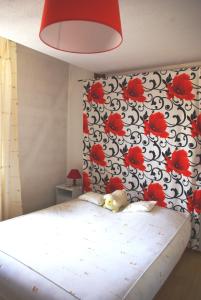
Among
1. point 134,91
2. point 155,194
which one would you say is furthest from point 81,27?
point 155,194

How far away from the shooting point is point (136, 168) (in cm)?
292

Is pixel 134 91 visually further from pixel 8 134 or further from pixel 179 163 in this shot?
pixel 8 134

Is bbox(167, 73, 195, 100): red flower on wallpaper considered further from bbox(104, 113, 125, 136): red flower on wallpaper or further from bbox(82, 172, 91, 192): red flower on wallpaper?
bbox(82, 172, 91, 192): red flower on wallpaper

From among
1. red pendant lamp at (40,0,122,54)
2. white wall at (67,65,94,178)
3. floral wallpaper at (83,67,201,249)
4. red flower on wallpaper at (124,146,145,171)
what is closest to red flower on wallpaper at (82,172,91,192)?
floral wallpaper at (83,67,201,249)

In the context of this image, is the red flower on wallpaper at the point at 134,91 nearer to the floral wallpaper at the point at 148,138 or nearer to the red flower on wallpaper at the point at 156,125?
the floral wallpaper at the point at 148,138

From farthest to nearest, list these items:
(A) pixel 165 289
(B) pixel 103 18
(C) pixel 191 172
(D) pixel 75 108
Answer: (D) pixel 75 108 → (C) pixel 191 172 → (A) pixel 165 289 → (B) pixel 103 18

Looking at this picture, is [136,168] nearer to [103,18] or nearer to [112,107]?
[112,107]

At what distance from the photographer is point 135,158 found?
2.92m

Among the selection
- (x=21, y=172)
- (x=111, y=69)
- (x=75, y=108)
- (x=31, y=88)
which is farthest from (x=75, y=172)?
(x=111, y=69)

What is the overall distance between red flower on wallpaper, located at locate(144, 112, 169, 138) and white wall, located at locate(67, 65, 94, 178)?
1217 mm

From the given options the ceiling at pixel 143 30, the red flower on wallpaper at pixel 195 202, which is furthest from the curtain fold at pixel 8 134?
the red flower on wallpaper at pixel 195 202

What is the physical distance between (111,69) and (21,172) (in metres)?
1.87

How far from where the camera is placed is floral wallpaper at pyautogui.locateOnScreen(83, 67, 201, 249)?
254cm

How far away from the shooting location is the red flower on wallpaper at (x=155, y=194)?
109 inches
